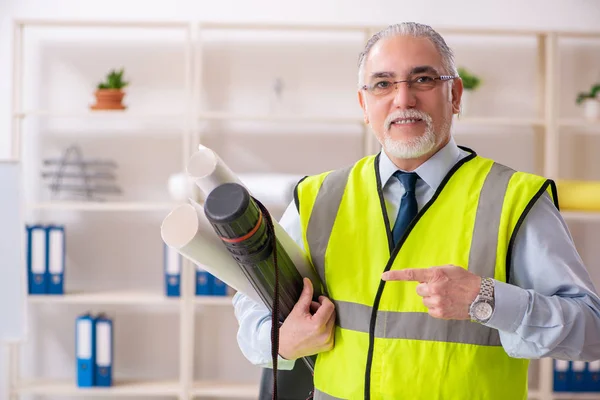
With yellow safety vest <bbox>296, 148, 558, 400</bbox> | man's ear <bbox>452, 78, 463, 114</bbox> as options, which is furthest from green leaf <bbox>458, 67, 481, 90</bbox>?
yellow safety vest <bbox>296, 148, 558, 400</bbox>

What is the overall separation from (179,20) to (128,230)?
1.09 meters

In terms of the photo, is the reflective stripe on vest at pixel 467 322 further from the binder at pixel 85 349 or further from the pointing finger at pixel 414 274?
the binder at pixel 85 349

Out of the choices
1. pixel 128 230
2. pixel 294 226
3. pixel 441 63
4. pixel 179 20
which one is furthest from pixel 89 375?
pixel 441 63

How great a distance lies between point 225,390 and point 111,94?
59.2 inches

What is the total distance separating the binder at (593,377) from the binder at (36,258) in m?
2.57

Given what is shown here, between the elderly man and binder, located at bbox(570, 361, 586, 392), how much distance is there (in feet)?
7.37

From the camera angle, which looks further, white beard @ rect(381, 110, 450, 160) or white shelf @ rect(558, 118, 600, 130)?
white shelf @ rect(558, 118, 600, 130)

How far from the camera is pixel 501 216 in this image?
134 centimetres

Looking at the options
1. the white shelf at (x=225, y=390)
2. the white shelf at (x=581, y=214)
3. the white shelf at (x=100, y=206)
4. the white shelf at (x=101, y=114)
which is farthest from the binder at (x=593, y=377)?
the white shelf at (x=101, y=114)

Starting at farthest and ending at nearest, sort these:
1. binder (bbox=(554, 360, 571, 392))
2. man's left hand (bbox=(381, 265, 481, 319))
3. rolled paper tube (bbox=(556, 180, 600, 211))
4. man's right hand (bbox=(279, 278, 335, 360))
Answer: binder (bbox=(554, 360, 571, 392))
rolled paper tube (bbox=(556, 180, 600, 211))
man's right hand (bbox=(279, 278, 335, 360))
man's left hand (bbox=(381, 265, 481, 319))

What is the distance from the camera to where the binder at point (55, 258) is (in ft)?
11.0

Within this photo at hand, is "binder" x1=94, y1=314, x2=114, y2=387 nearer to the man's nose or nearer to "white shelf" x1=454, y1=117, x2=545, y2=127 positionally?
"white shelf" x1=454, y1=117, x2=545, y2=127

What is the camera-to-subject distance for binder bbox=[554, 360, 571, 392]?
3410 mm

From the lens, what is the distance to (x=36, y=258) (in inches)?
133
